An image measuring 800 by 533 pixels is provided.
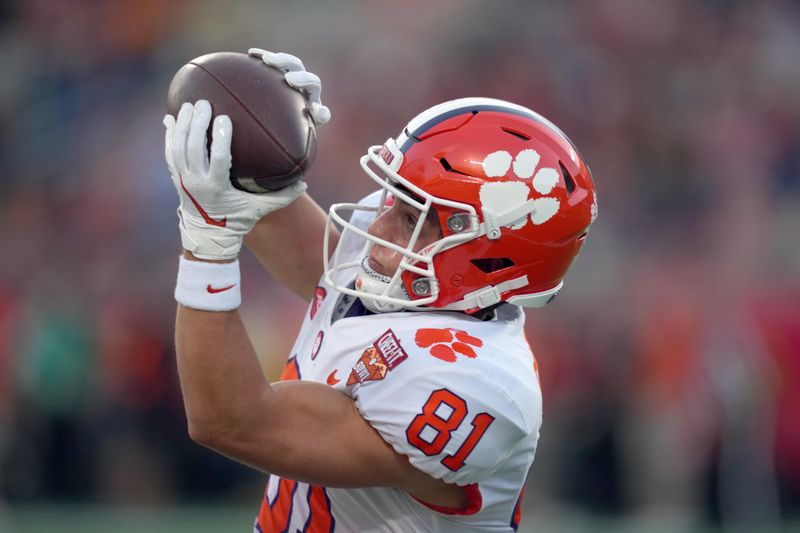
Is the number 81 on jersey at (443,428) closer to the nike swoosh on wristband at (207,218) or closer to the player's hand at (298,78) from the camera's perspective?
the nike swoosh on wristband at (207,218)

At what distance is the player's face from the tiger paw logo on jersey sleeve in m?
0.18

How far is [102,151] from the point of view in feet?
22.3

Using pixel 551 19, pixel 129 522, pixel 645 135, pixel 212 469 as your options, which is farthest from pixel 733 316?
pixel 129 522

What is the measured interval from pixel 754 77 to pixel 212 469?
162 inches

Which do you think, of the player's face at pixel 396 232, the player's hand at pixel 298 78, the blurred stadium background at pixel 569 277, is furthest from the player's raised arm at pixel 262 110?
the blurred stadium background at pixel 569 277

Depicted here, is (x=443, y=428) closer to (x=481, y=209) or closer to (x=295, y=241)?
(x=481, y=209)

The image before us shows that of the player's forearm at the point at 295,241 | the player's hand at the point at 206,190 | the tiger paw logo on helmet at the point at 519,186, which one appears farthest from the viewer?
the player's forearm at the point at 295,241

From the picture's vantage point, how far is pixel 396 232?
2309 millimetres

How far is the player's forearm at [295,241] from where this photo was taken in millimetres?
2619

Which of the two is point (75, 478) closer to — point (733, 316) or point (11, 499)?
point (11, 499)

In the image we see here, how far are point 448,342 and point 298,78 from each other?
622mm

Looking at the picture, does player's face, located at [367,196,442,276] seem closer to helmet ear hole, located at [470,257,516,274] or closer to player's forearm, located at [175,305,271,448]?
helmet ear hole, located at [470,257,516,274]

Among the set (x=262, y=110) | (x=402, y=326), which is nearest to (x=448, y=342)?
(x=402, y=326)

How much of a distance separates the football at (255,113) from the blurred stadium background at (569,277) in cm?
382
